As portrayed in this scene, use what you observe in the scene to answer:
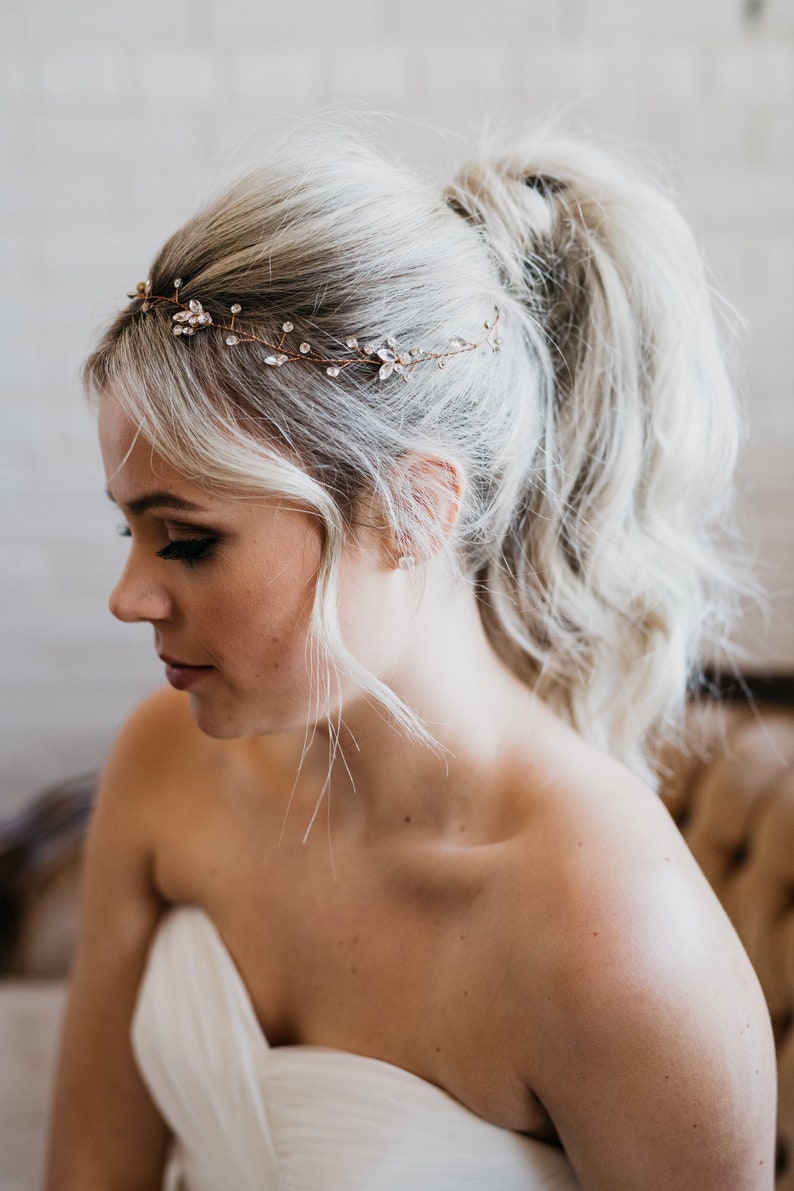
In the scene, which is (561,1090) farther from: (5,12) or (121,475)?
(5,12)

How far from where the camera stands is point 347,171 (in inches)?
31.2

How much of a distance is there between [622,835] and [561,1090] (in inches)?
7.7

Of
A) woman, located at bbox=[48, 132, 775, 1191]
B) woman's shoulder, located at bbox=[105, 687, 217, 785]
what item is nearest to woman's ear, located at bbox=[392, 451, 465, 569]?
woman, located at bbox=[48, 132, 775, 1191]

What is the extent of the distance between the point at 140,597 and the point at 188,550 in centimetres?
5

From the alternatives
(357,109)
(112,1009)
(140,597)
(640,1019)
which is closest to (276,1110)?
(112,1009)

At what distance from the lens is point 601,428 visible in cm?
91

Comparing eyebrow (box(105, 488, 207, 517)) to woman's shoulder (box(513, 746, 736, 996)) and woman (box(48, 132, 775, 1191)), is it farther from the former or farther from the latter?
woman's shoulder (box(513, 746, 736, 996))

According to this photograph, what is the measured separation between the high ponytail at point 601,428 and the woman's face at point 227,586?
0.20 metres

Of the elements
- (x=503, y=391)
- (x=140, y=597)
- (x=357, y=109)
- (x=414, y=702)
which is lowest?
(x=414, y=702)

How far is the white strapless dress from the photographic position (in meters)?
0.86

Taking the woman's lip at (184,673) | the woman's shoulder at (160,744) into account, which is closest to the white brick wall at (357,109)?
the woman's shoulder at (160,744)

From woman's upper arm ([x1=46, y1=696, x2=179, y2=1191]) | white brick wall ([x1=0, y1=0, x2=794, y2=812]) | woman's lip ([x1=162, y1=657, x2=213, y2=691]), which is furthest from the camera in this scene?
white brick wall ([x1=0, y1=0, x2=794, y2=812])

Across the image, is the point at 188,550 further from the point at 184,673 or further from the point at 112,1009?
the point at 112,1009

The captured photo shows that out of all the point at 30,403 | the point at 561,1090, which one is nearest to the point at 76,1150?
the point at 561,1090
